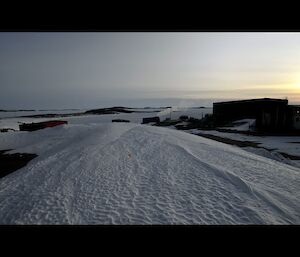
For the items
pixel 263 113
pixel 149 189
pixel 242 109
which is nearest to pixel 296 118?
pixel 263 113

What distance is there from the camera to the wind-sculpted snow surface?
4410 mm

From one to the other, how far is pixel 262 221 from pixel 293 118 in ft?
72.9

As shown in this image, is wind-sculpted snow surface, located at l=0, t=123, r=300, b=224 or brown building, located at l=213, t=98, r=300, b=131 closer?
wind-sculpted snow surface, located at l=0, t=123, r=300, b=224

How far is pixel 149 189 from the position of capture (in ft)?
18.4

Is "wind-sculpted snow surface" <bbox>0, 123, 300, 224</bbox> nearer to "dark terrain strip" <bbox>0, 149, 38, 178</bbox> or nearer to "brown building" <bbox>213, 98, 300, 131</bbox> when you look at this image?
"dark terrain strip" <bbox>0, 149, 38, 178</bbox>

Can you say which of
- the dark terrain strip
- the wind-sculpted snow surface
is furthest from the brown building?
the dark terrain strip

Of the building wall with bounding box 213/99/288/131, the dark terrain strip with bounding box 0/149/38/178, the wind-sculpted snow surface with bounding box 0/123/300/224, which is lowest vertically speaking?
the dark terrain strip with bounding box 0/149/38/178

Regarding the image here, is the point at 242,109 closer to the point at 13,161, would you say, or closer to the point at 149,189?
the point at 13,161

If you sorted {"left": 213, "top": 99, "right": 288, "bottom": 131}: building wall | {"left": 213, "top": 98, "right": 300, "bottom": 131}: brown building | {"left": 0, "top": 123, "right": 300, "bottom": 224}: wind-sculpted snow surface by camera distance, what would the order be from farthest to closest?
{"left": 213, "top": 99, "right": 288, "bottom": 131}: building wall, {"left": 213, "top": 98, "right": 300, "bottom": 131}: brown building, {"left": 0, "top": 123, "right": 300, "bottom": 224}: wind-sculpted snow surface

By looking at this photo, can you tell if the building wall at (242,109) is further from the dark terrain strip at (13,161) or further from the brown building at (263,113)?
the dark terrain strip at (13,161)

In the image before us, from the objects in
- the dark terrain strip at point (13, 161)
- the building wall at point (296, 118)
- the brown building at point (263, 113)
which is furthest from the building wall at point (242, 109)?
the dark terrain strip at point (13, 161)

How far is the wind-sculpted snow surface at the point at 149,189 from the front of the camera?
441 centimetres
